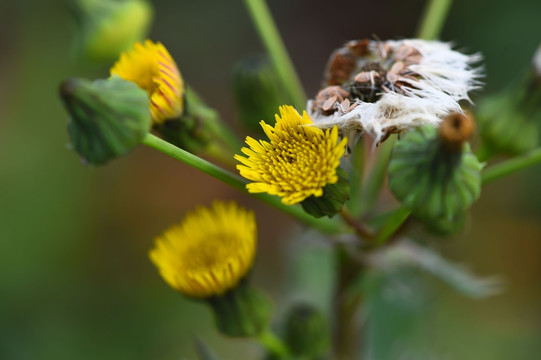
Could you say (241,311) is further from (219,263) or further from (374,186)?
(374,186)

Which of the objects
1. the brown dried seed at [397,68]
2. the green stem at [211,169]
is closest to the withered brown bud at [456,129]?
the brown dried seed at [397,68]

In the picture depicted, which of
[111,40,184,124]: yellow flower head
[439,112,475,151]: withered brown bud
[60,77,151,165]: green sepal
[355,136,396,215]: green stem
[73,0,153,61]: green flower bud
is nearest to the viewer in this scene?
[439,112,475,151]: withered brown bud

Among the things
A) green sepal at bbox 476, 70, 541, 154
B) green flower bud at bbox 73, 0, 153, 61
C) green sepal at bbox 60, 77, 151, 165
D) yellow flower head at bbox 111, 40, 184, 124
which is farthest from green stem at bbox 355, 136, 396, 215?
green flower bud at bbox 73, 0, 153, 61

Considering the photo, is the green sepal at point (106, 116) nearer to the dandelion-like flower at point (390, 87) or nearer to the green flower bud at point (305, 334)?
the dandelion-like flower at point (390, 87)

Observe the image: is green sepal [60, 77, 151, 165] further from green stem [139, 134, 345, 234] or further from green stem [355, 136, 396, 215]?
green stem [355, 136, 396, 215]

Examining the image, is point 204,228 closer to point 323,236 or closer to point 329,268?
point 323,236

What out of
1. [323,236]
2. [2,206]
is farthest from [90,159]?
[2,206]
